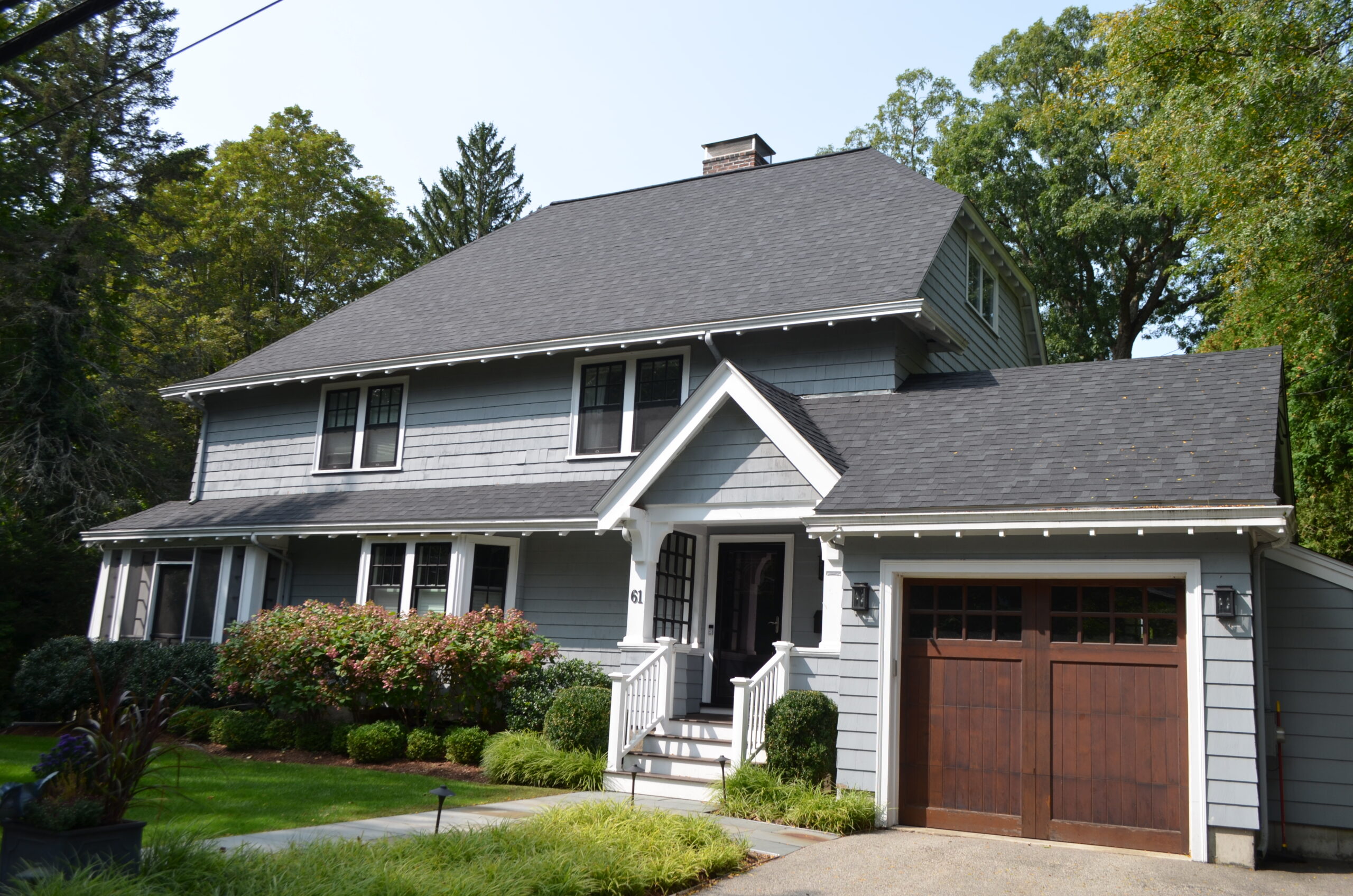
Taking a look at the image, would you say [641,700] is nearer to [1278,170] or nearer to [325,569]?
[325,569]

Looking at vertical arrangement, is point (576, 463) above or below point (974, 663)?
above

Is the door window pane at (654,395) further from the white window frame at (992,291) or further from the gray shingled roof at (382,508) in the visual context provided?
the white window frame at (992,291)

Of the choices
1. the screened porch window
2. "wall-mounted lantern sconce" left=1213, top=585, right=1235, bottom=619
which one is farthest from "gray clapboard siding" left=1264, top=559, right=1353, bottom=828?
the screened porch window

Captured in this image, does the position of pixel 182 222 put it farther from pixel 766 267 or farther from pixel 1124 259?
pixel 1124 259

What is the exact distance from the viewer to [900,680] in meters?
10.2

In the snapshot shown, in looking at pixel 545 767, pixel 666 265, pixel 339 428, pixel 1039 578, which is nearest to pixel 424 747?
pixel 545 767

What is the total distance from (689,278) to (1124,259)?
1949 centimetres

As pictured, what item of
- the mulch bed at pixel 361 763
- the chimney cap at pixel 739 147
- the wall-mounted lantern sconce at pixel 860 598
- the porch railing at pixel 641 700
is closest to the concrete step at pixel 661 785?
the porch railing at pixel 641 700

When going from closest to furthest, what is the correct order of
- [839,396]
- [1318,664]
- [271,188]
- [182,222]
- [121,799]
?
[121,799], [1318,664], [839,396], [182,222], [271,188]

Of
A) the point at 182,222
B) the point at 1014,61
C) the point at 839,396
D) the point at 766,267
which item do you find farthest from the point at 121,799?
the point at 1014,61

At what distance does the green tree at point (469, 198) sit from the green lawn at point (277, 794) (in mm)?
28583

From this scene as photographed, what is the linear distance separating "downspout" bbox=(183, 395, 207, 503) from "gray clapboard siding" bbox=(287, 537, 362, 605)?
3.08m

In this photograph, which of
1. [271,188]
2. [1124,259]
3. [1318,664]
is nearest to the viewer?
[1318,664]

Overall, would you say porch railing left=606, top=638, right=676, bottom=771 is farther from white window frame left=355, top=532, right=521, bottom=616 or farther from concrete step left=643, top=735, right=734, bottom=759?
white window frame left=355, top=532, right=521, bottom=616
